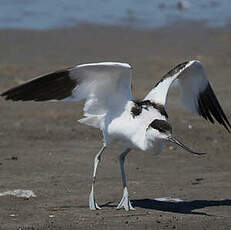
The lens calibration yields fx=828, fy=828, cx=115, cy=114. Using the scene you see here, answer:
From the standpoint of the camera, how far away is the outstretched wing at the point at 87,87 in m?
8.12

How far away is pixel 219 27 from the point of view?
1958 centimetres

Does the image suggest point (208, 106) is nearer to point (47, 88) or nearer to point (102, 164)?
point (102, 164)

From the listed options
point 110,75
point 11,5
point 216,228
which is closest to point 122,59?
point 11,5

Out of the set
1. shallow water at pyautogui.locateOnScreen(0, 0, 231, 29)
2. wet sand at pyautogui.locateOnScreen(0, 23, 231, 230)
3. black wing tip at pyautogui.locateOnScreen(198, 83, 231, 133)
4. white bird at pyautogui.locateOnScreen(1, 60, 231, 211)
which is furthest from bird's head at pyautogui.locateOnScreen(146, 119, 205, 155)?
shallow water at pyautogui.locateOnScreen(0, 0, 231, 29)

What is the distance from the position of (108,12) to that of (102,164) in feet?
34.6

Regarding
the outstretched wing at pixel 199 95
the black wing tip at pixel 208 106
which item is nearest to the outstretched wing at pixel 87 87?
the outstretched wing at pixel 199 95

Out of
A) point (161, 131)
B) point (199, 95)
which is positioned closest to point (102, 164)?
point (199, 95)

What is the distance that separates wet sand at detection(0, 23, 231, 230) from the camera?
7.88 metres

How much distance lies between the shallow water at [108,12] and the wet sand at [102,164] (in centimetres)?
183

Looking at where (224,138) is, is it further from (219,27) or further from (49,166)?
(219,27)

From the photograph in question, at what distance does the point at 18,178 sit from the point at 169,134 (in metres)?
2.36

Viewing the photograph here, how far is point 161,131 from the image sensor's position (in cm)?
793

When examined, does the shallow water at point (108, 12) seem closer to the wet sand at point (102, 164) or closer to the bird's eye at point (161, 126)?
the wet sand at point (102, 164)

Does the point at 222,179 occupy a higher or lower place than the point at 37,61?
higher
